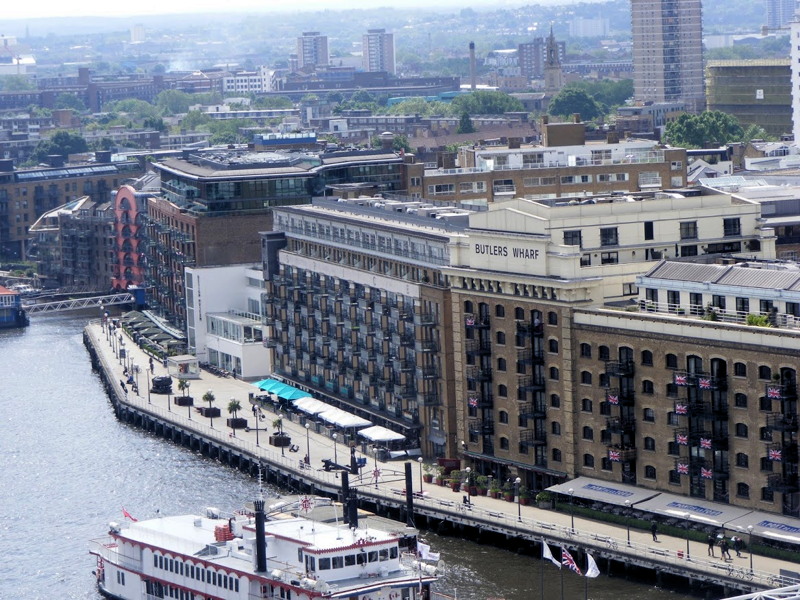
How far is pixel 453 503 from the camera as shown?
437ft

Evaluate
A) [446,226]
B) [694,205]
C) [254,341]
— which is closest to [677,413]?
[694,205]

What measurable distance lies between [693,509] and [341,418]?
40.6m

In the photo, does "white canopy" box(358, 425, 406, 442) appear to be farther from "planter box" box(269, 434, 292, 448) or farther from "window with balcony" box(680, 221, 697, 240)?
"window with balcony" box(680, 221, 697, 240)

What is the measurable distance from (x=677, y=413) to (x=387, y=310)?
3613 centimetres

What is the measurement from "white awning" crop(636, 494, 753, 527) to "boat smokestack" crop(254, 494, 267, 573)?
1001 inches

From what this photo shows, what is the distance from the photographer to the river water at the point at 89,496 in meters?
121

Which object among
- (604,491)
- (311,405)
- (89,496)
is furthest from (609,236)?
(89,496)

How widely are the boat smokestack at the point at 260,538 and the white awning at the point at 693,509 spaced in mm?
25422

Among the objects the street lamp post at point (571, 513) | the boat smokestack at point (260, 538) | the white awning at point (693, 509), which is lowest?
the street lamp post at point (571, 513)

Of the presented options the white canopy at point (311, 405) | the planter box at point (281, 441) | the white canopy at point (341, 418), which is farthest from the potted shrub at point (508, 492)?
the white canopy at point (311, 405)

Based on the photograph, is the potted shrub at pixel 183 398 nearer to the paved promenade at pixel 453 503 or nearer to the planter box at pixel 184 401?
the planter box at pixel 184 401

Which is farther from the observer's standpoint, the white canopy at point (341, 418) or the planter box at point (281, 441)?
the planter box at point (281, 441)

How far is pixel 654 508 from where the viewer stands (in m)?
124

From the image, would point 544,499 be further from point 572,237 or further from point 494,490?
point 572,237
